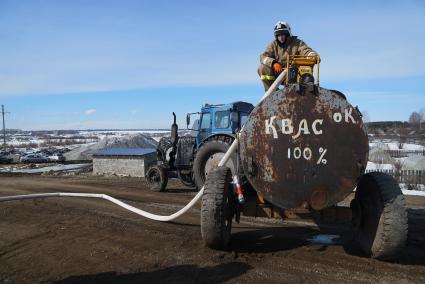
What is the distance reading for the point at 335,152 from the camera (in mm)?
4836

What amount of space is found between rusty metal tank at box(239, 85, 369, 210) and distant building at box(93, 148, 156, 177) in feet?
48.1

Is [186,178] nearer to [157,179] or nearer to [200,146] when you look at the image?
[157,179]

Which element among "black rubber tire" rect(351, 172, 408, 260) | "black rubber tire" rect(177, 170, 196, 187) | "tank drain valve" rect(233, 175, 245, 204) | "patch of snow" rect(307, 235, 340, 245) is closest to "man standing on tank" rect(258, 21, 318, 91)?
"tank drain valve" rect(233, 175, 245, 204)

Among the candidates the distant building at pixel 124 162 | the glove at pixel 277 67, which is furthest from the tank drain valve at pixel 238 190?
the distant building at pixel 124 162

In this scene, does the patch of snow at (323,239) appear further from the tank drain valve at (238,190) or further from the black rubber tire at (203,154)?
the black rubber tire at (203,154)

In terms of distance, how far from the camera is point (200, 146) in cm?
1203

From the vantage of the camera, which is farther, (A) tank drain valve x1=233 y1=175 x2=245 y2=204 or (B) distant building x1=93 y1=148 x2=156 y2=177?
(B) distant building x1=93 y1=148 x2=156 y2=177

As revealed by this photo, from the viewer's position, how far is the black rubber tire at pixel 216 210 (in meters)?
5.07

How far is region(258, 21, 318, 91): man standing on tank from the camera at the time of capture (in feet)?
19.5

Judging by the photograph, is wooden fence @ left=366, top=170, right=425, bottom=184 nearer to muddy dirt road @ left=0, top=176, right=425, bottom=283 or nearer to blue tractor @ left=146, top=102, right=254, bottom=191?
blue tractor @ left=146, top=102, right=254, bottom=191

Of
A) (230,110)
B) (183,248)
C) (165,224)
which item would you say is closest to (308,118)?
(183,248)

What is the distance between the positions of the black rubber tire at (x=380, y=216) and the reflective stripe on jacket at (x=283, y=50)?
2.09 m

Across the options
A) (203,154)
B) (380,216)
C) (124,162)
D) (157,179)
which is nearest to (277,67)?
(380,216)

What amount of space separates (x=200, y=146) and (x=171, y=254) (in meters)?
6.75
